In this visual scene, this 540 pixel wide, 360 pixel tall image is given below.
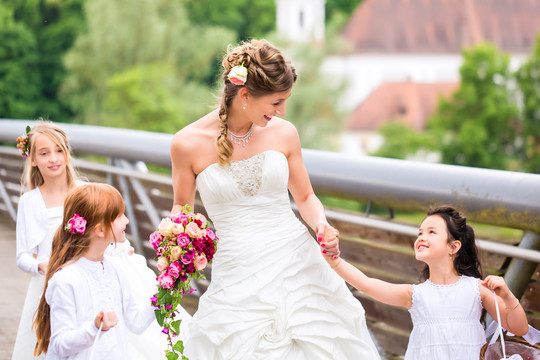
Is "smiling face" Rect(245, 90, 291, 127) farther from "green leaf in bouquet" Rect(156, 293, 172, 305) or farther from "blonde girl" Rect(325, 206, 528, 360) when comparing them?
"green leaf in bouquet" Rect(156, 293, 172, 305)

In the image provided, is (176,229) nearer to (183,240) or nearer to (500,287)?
(183,240)

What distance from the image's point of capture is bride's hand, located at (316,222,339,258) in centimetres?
321

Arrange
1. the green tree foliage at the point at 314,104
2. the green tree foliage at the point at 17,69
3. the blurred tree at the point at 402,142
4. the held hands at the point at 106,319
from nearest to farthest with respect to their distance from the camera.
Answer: the held hands at the point at 106,319 → the green tree foliage at the point at 17,69 → the green tree foliage at the point at 314,104 → the blurred tree at the point at 402,142

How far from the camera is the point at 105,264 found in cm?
323

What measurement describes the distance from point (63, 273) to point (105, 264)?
201 millimetres

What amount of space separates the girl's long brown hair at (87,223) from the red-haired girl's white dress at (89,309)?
1.9 inches

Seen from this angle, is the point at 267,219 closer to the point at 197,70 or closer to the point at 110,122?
the point at 110,122

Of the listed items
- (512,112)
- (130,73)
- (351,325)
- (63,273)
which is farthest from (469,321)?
(512,112)

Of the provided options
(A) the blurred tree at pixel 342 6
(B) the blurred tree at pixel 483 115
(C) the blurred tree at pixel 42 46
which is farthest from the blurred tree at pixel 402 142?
(C) the blurred tree at pixel 42 46

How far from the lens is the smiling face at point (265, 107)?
3.39 metres

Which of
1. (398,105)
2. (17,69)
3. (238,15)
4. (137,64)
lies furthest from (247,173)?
(398,105)

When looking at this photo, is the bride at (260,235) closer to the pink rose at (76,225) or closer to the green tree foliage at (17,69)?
the pink rose at (76,225)

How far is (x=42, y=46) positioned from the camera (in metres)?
52.8

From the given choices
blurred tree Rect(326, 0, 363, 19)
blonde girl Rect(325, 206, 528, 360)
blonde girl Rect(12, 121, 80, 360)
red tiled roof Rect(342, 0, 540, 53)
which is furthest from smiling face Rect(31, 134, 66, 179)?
blurred tree Rect(326, 0, 363, 19)
